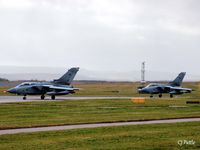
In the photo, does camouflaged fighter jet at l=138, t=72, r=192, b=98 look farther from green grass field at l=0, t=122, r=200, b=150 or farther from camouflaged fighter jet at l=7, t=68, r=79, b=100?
green grass field at l=0, t=122, r=200, b=150

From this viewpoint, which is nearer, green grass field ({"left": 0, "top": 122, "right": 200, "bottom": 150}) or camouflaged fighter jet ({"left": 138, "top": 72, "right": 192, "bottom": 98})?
green grass field ({"left": 0, "top": 122, "right": 200, "bottom": 150})

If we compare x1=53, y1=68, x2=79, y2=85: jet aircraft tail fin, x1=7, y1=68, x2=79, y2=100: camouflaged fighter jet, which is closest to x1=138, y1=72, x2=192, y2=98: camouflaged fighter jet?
x1=53, y1=68, x2=79, y2=85: jet aircraft tail fin

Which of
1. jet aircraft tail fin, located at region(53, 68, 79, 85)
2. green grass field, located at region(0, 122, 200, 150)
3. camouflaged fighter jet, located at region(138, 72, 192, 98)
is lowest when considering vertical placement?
green grass field, located at region(0, 122, 200, 150)

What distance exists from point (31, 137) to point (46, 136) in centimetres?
77

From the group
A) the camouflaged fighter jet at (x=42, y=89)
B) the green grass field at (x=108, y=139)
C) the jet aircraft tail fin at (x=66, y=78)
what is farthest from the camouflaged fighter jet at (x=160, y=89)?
the green grass field at (x=108, y=139)

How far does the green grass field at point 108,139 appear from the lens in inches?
745

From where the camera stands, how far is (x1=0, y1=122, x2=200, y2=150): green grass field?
1892 cm

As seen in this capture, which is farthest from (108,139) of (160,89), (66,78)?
(160,89)

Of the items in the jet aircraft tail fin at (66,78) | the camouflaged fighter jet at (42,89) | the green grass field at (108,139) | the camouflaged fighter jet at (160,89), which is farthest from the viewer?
the camouflaged fighter jet at (160,89)

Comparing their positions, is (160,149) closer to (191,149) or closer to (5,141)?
(191,149)

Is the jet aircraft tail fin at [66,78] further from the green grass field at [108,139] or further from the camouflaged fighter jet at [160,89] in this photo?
the green grass field at [108,139]

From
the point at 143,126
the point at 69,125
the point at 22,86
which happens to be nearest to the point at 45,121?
the point at 69,125

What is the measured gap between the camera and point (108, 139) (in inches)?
827

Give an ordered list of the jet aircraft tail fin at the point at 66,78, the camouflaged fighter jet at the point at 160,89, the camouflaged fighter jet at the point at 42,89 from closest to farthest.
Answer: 1. the camouflaged fighter jet at the point at 42,89
2. the jet aircraft tail fin at the point at 66,78
3. the camouflaged fighter jet at the point at 160,89
